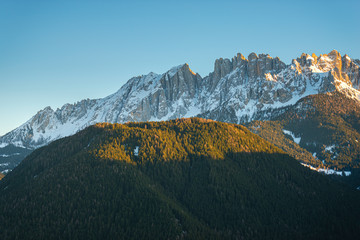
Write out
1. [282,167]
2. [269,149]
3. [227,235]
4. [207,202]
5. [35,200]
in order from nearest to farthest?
1. [227,235]
2. [35,200]
3. [207,202]
4. [282,167]
5. [269,149]

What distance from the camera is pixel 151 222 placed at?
127 m

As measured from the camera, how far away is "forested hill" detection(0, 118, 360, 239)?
127 metres

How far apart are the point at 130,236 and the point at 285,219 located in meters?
72.2

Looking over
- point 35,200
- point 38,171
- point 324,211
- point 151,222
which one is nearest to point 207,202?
point 151,222

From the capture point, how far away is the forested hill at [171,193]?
416ft

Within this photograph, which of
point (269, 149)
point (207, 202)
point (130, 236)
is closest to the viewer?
point (130, 236)

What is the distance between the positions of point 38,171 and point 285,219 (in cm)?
14304

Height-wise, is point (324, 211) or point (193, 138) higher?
point (193, 138)

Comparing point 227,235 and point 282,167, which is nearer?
point 227,235

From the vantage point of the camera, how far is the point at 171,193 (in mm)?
156750

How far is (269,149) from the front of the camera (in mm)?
195625

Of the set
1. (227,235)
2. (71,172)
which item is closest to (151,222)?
(227,235)

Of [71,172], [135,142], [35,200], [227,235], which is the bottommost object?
[227,235]

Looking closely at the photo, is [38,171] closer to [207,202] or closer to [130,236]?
[130,236]
